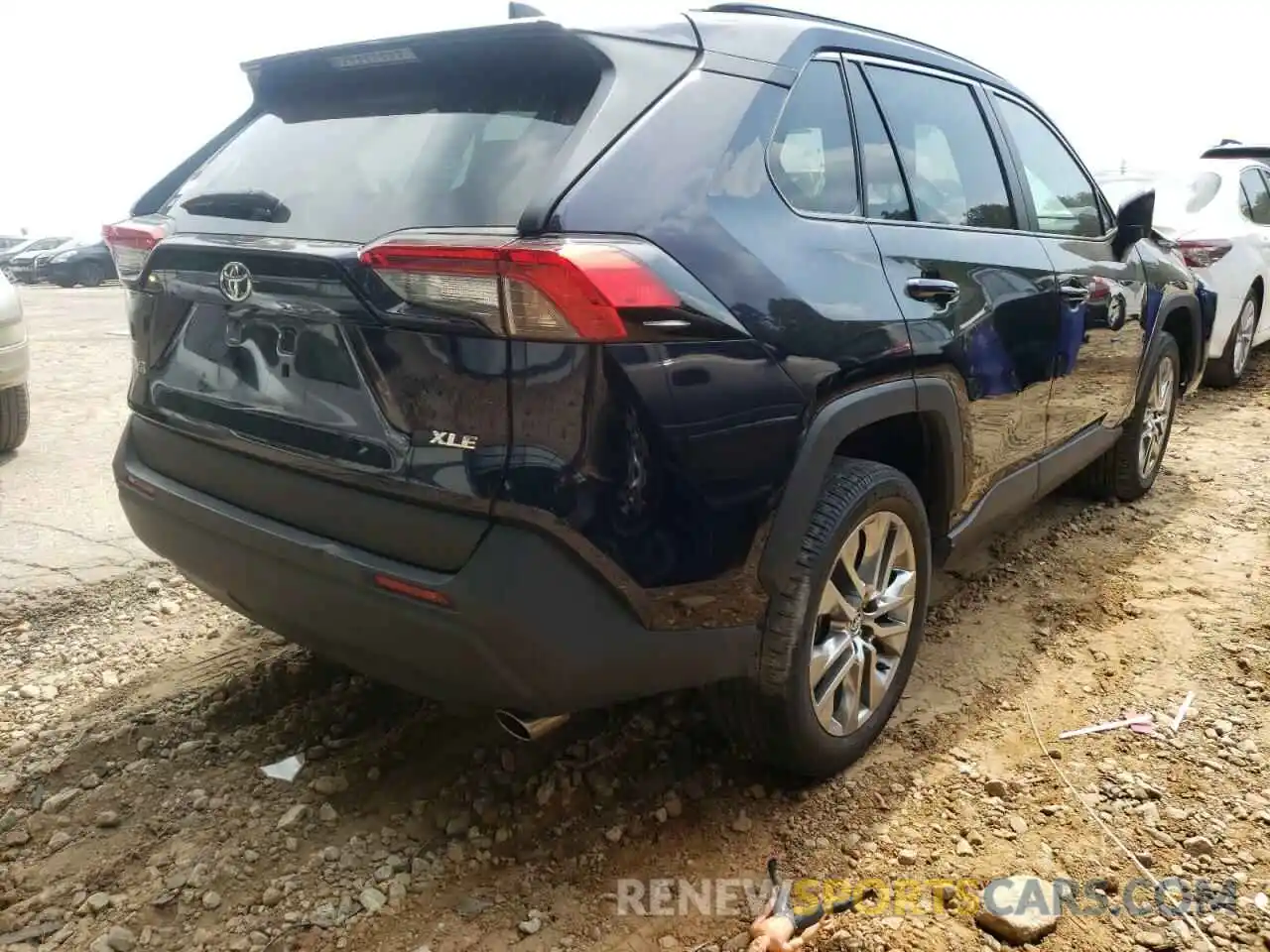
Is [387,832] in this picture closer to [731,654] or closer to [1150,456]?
[731,654]

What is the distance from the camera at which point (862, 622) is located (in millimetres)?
2482

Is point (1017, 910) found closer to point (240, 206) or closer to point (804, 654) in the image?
point (804, 654)

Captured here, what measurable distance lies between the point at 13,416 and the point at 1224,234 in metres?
7.51

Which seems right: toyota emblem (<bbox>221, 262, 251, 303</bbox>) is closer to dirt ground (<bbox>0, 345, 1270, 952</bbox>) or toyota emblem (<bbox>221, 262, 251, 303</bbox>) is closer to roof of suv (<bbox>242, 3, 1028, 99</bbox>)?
roof of suv (<bbox>242, 3, 1028, 99</bbox>)

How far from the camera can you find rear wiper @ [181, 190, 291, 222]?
2117 millimetres

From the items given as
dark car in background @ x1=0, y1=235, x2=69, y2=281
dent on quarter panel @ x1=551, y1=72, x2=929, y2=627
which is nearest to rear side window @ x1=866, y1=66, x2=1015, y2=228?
dent on quarter panel @ x1=551, y1=72, x2=929, y2=627

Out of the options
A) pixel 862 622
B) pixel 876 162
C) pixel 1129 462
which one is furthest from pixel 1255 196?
pixel 862 622

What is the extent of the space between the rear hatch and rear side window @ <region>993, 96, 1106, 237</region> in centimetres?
184

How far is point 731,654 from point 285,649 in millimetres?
1679

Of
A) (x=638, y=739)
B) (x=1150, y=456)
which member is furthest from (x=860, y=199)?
(x=1150, y=456)

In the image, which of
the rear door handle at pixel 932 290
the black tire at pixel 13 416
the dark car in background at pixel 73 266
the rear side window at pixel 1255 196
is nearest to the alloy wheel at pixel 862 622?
the rear door handle at pixel 932 290

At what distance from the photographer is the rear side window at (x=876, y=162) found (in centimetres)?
252

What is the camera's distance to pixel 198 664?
10.1 feet

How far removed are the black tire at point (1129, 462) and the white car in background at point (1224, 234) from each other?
2303 millimetres
